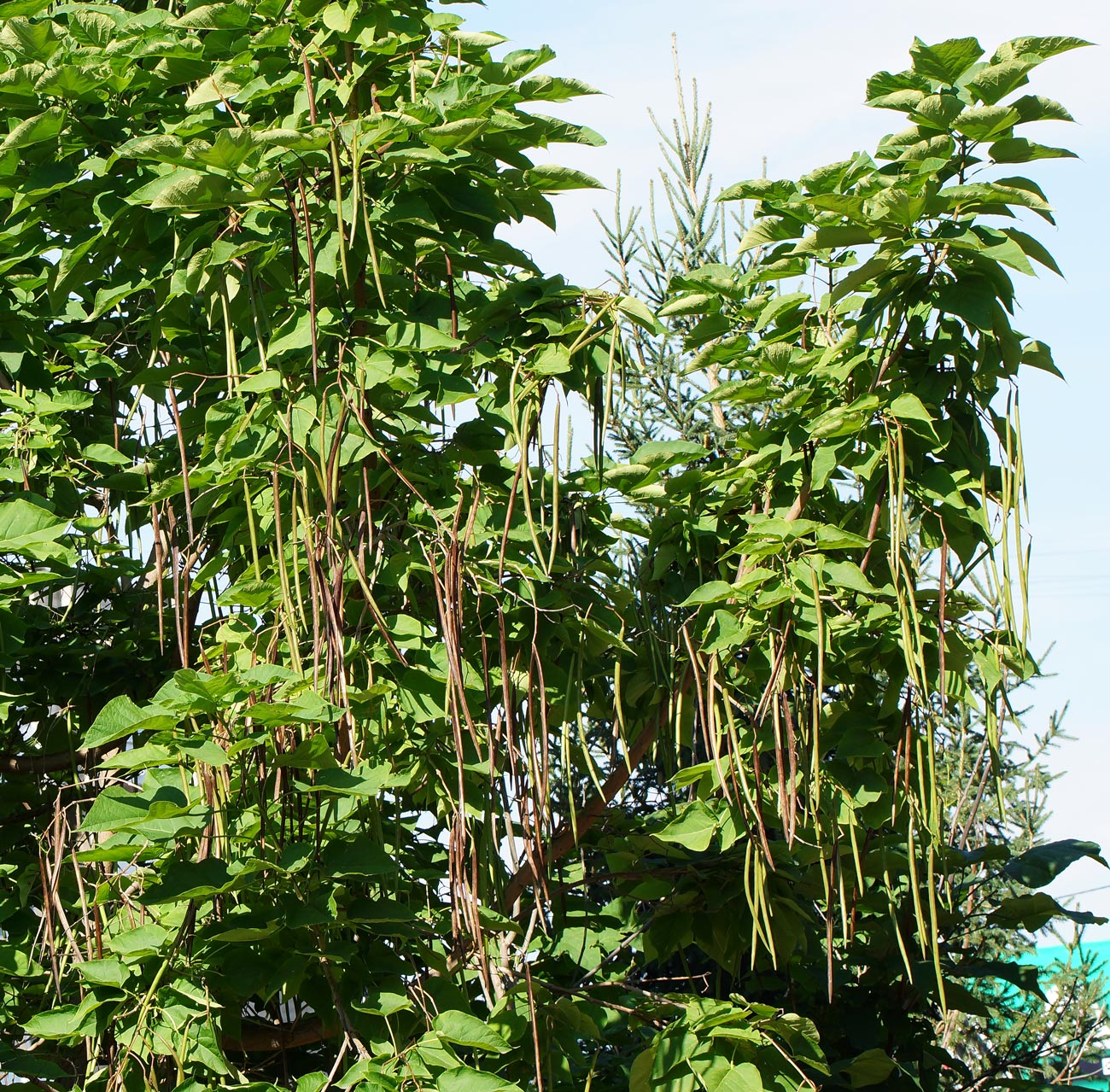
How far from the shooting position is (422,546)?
6.81 feet

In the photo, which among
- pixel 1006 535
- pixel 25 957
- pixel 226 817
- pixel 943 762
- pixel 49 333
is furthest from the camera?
pixel 943 762

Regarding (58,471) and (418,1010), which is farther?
(58,471)

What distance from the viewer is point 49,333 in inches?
104

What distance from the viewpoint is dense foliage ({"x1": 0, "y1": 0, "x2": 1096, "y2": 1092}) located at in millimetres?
1946

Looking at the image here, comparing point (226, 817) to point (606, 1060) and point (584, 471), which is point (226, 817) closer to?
point (584, 471)

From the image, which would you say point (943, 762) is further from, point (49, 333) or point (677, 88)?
point (49, 333)

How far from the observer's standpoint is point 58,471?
2467 millimetres

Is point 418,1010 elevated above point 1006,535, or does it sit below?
below

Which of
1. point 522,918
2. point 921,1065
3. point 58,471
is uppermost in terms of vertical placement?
point 58,471

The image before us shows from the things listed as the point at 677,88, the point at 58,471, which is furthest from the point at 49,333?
the point at 677,88

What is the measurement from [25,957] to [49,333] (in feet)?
3.86

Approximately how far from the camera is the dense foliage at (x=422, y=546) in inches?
76.6

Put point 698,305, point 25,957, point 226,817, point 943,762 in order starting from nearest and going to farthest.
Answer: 1. point 226,817
2. point 25,957
3. point 698,305
4. point 943,762

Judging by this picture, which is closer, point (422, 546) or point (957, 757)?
point (422, 546)
